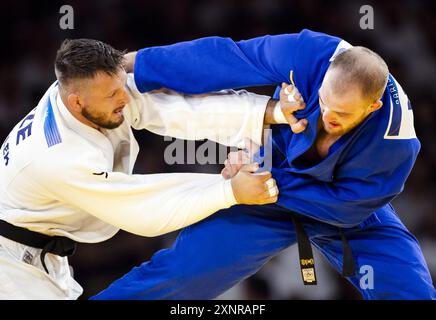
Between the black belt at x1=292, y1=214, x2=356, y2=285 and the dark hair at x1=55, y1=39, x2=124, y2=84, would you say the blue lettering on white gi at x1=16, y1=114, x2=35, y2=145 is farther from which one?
the black belt at x1=292, y1=214, x2=356, y2=285

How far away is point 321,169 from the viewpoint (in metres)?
3.28

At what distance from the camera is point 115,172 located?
11.0ft

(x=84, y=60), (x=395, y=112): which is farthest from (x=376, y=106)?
(x=84, y=60)

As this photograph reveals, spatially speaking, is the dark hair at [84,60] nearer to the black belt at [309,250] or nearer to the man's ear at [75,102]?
the man's ear at [75,102]

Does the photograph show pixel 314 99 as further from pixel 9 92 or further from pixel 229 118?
pixel 9 92

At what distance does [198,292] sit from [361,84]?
1215 mm

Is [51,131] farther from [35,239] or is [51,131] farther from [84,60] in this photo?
[35,239]

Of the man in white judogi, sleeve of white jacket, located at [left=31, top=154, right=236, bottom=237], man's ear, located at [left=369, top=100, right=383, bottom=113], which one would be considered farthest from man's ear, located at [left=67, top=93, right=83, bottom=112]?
man's ear, located at [left=369, top=100, right=383, bottom=113]

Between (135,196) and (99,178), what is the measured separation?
0.17m

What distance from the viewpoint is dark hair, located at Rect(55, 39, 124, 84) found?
3.22 m

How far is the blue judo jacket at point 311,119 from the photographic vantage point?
10.4 feet

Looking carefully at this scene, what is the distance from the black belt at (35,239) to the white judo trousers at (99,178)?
0.02m

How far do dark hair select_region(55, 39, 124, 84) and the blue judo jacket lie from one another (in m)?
0.17

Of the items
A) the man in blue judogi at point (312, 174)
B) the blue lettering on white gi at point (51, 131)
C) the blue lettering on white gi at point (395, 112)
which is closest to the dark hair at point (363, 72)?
the man in blue judogi at point (312, 174)
